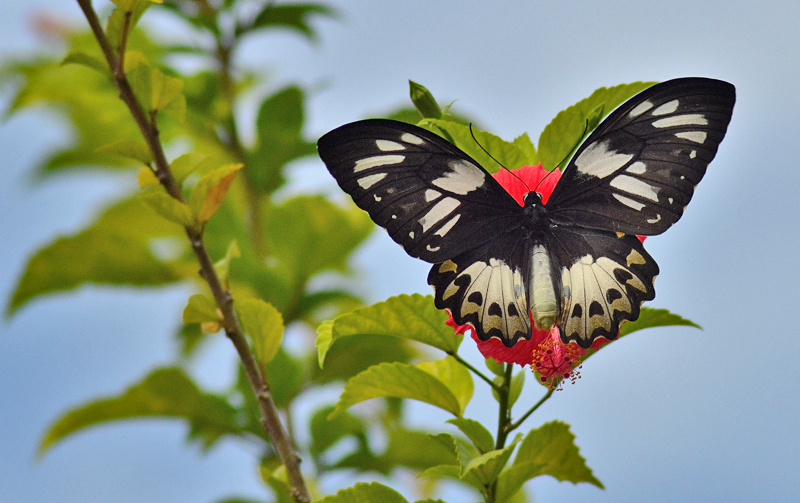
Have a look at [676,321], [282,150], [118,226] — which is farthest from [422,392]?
[118,226]

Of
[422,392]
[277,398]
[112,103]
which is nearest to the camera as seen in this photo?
[422,392]

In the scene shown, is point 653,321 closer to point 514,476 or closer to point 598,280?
point 598,280

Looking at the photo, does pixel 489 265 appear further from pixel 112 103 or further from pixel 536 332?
pixel 112 103

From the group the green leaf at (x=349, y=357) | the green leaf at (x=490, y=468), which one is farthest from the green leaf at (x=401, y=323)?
the green leaf at (x=349, y=357)

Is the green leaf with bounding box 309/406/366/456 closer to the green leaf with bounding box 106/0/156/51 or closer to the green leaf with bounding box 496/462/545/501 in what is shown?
the green leaf with bounding box 496/462/545/501

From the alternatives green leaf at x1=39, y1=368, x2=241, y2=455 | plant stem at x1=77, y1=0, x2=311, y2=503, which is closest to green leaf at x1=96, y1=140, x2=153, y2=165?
plant stem at x1=77, y1=0, x2=311, y2=503

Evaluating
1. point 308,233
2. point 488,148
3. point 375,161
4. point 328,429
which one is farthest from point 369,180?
point 308,233

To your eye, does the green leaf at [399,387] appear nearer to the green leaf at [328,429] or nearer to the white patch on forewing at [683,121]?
the white patch on forewing at [683,121]
